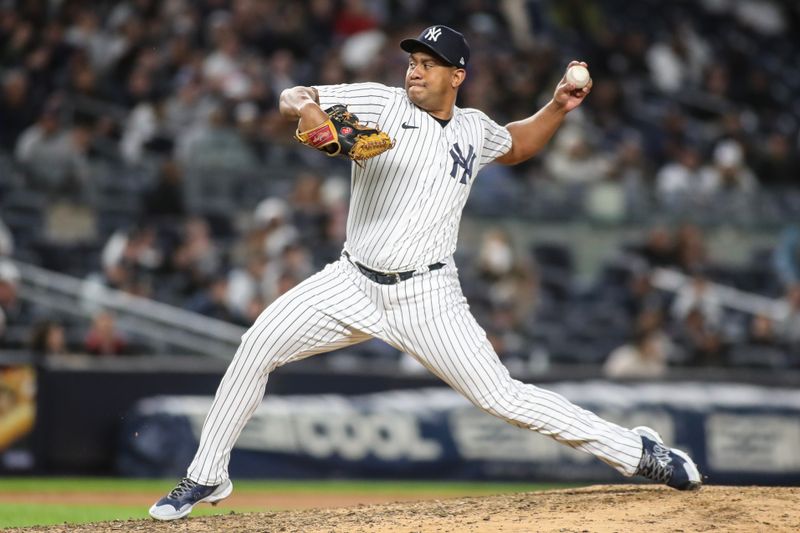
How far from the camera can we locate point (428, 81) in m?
5.55

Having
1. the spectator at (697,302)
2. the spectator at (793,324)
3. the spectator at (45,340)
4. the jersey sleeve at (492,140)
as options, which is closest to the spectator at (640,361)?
the spectator at (697,302)

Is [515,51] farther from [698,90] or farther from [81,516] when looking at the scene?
[81,516]

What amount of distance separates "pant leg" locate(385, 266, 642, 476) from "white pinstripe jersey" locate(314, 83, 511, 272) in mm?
149

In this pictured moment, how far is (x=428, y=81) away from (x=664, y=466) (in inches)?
79.6

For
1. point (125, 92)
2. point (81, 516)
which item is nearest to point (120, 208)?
point (125, 92)

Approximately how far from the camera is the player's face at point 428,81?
555 cm

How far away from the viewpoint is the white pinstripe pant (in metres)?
5.47

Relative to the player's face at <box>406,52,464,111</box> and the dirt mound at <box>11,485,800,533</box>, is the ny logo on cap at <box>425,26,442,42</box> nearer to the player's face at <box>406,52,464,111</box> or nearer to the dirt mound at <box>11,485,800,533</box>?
the player's face at <box>406,52,464,111</box>

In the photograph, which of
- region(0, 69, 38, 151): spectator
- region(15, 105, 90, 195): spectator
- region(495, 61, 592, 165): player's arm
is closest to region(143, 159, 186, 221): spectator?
region(15, 105, 90, 195): spectator

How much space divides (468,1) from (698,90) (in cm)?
332

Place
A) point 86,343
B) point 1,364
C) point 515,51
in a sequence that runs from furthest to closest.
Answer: point 515,51 < point 86,343 < point 1,364

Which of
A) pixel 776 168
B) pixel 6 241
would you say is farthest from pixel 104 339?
pixel 776 168

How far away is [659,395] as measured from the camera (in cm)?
1173

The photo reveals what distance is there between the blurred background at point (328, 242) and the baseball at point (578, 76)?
6007mm
